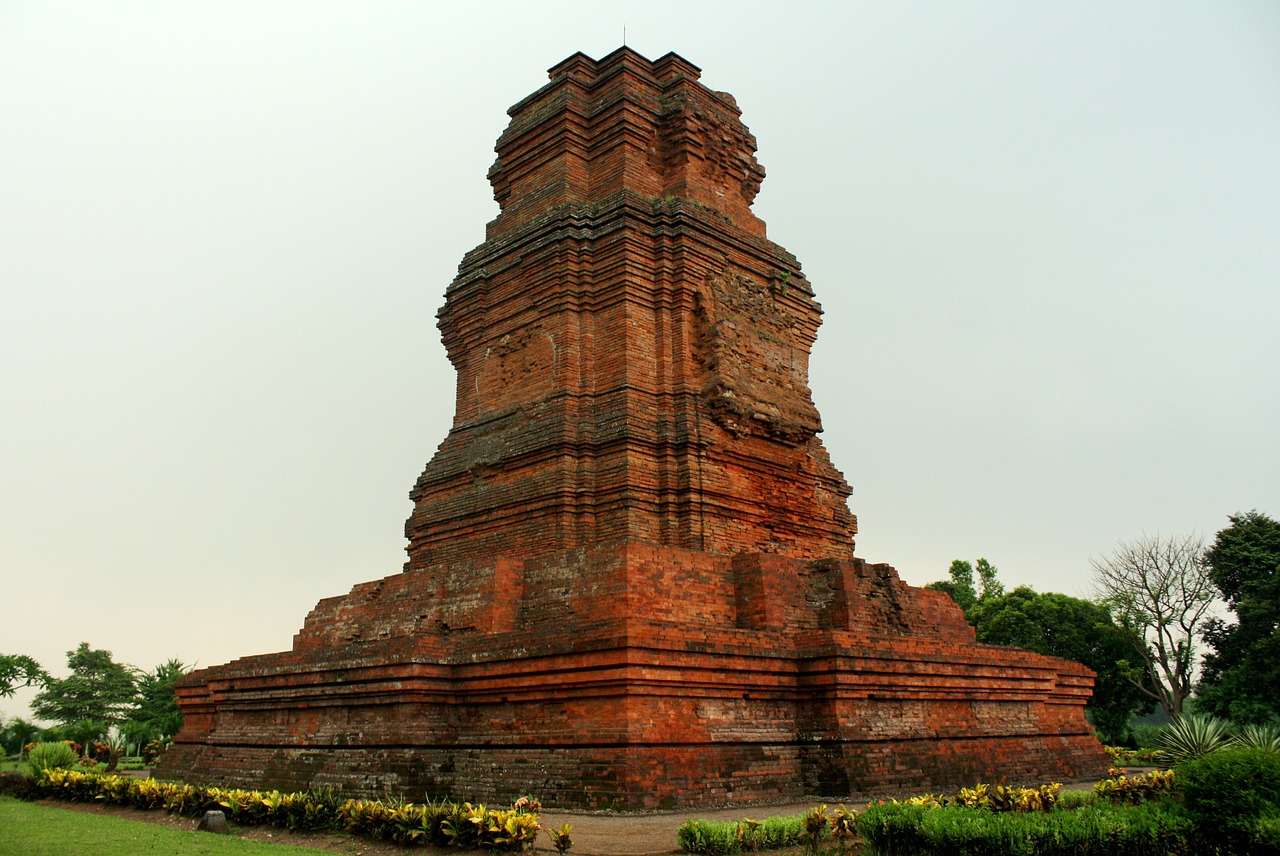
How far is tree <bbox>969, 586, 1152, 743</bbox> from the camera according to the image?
3353cm

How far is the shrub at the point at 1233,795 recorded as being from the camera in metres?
6.45

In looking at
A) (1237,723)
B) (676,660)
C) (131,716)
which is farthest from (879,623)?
(131,716)

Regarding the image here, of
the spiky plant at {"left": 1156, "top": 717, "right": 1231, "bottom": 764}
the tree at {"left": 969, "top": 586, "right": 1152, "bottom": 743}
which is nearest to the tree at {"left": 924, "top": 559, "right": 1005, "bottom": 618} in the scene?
the tree at {"left": 969, "top": 586, "right": 1152, "bottom": 743}

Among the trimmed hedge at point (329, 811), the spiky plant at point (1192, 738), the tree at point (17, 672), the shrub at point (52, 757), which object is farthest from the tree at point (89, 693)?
the spiky plant at point (1192, 738)

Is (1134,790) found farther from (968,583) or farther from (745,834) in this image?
(968,583)

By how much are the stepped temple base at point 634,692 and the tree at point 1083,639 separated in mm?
23838

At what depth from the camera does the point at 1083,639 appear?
34.2 meters

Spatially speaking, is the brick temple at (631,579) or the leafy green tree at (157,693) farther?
the leafy green tree at (157,693)

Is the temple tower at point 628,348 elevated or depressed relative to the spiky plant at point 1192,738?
elevated

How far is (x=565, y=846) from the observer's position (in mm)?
6977

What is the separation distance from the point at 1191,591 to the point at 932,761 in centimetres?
2340

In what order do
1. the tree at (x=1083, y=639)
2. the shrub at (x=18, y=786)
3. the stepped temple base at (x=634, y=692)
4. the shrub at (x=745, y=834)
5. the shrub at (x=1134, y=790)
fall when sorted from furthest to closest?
1. the tree at (x=1083, y=639)
2. the shrub at (x=18, y=786)
3. the shrub at (x=1134, y=790)
4. the stepped temple base at (x=634, y=692)
5. the shrub at (x=745, y=834)

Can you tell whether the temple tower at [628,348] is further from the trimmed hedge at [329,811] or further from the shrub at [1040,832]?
the shrub at [1040,832]

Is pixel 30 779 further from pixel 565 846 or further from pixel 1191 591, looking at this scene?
pixel 1191 591
